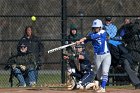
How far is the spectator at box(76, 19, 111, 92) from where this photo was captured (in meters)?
16.0

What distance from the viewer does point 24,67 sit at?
18.3 metres

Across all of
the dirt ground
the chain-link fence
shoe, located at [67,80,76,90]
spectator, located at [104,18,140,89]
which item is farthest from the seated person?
the chain-link fence

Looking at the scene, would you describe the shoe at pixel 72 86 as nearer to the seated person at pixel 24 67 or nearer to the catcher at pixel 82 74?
the catcher at pixel 82 74

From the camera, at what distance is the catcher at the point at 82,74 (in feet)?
54.4

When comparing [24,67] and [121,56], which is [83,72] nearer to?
[121,56]

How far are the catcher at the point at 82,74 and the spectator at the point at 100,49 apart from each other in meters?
0.47

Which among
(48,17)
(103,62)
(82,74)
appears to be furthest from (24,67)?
(48,17)

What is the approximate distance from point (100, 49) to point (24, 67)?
296cm

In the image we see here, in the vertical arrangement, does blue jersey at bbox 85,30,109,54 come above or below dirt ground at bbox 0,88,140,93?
above

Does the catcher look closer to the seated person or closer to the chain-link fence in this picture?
the seated person

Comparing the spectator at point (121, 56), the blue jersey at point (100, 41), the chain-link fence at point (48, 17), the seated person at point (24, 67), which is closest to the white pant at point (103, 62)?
the blue jersey at point (100, 41)

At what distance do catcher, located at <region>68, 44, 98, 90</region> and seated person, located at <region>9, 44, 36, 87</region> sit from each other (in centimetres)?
170

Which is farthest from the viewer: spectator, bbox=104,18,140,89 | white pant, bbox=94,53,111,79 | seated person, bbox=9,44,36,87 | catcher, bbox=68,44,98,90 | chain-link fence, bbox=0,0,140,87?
chain-link fence, bbox=0,0,140,87

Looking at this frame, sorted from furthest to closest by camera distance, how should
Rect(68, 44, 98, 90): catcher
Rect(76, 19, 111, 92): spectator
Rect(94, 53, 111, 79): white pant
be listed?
Rect(68, 44, 98, 90): catcher → Rect(94, 53, 111, 79): white pant → Rect(76, 19, 111, 92): spectator
